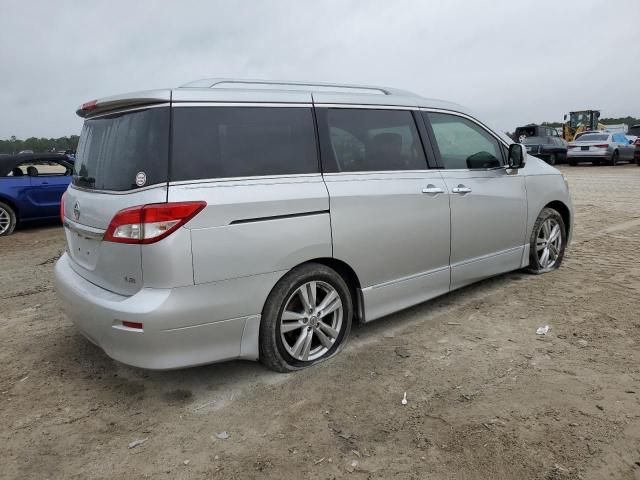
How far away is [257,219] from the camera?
305 centimetres

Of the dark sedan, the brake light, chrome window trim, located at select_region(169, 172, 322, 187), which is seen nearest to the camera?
the brake light

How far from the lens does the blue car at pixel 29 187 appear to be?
9516 mm

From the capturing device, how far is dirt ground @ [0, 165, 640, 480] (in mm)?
2520

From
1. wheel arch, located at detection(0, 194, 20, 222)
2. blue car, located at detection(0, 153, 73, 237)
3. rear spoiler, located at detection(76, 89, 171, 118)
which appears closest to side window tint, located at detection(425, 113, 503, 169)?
rear spoiler, located at detection(76, 89, 171, 118)

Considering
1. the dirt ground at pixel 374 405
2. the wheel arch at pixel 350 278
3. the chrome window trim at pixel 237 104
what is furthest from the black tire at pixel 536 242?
the chrome window trim at pixel 237 104

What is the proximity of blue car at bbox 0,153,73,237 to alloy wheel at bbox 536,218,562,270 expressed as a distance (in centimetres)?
837

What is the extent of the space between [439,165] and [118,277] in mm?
2623

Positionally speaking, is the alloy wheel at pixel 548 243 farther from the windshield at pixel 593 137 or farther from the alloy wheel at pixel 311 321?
the windshield at pixel 593 137

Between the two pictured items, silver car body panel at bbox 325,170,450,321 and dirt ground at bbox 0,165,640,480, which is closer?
dirt ground at bbox 0,165,640,480

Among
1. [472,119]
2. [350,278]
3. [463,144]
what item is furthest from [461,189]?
[350,278]

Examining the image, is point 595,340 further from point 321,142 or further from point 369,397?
point 321,142

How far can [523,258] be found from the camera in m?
5.16

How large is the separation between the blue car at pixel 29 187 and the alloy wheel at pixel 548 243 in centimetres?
837

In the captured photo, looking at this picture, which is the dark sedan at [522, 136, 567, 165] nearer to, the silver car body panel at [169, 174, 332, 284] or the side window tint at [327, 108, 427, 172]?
the side window tint at [327, 108, 427, 172]
